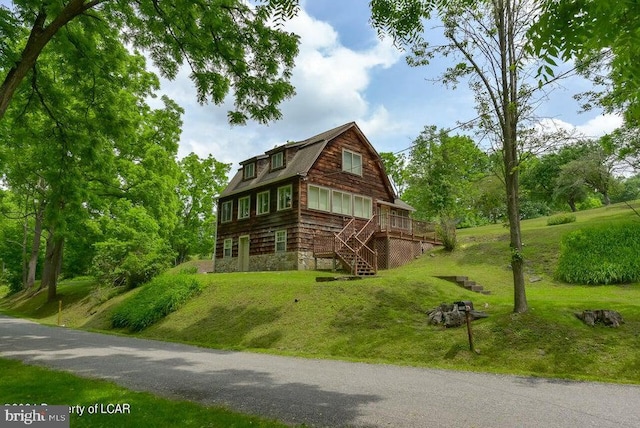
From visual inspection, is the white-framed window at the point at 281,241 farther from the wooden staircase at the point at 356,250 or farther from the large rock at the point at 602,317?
the large rock at the point at 602,317

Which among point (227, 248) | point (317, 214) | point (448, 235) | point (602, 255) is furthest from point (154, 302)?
point (602, 255)

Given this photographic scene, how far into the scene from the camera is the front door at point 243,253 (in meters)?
28.8

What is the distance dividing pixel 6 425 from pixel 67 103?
1199cm

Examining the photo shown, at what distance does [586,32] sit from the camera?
2.67 meters

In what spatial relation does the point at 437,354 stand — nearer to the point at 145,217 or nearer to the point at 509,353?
the point at 509,353

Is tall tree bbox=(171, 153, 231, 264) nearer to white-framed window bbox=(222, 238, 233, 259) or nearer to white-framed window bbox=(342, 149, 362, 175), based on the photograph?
white-framed window bbox=(222, 238, 233, 259)

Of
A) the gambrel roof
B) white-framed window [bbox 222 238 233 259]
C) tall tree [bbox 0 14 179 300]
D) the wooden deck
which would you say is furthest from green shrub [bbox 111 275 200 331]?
the gambrel roof

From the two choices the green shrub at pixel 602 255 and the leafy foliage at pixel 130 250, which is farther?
the leafy foliage at pixel 130 250

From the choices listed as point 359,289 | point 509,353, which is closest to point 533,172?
point 359,289

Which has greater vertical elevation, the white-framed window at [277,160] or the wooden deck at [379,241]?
the white-framed window at [277,160]

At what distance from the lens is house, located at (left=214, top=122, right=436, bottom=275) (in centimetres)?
2509

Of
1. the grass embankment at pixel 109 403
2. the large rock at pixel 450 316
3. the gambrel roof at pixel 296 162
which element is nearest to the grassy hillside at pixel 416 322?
the large rock at pixel 450 316

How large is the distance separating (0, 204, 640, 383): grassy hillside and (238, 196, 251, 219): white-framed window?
882cm

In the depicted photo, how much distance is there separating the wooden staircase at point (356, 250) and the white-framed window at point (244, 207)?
8.02m
